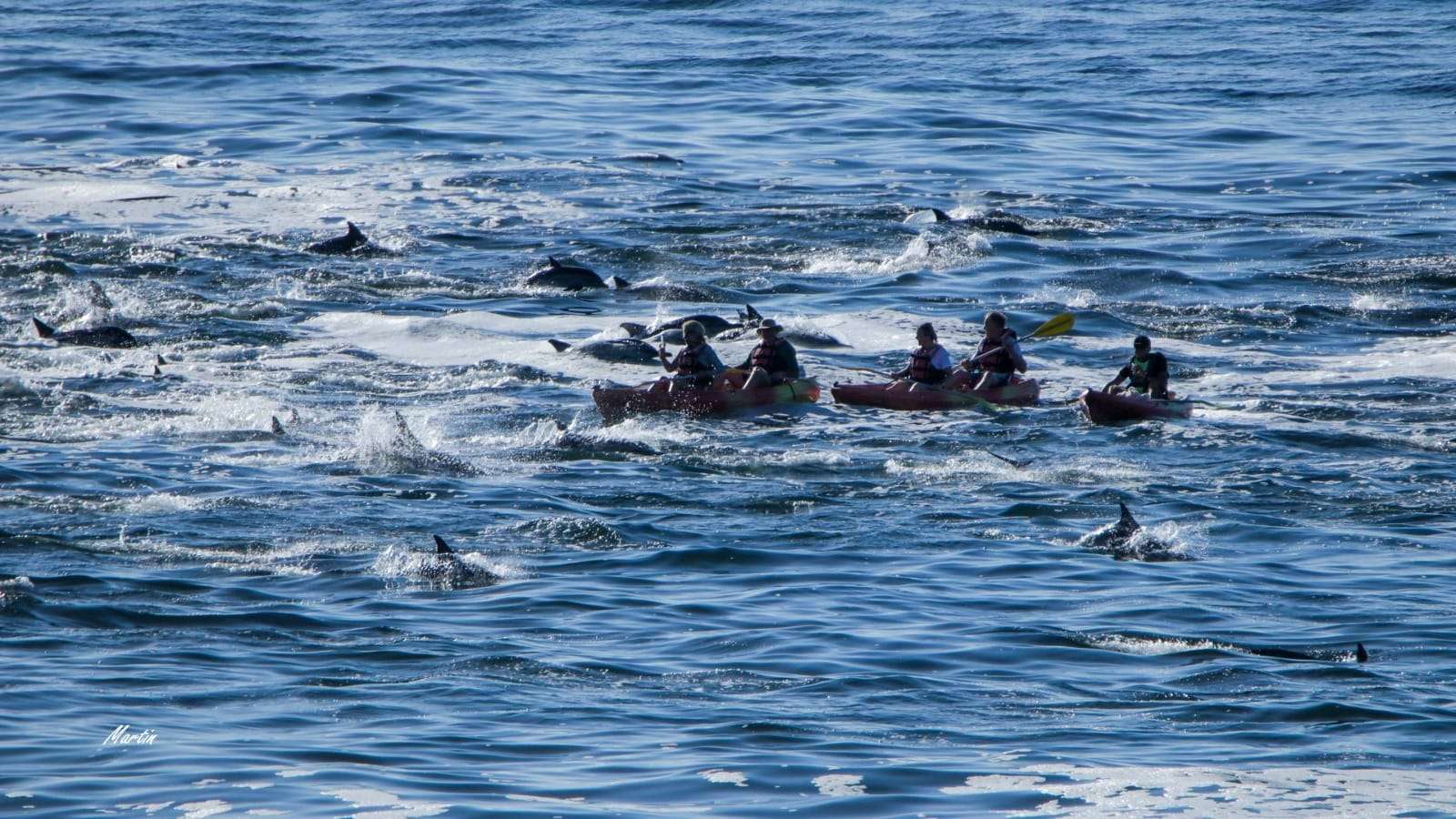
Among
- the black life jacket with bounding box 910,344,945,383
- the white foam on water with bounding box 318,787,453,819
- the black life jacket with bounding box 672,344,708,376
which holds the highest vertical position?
the white foam on water with bounding box 318,787,453,819

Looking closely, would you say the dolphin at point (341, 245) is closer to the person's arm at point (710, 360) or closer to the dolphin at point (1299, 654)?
the person's arm at point (710, 360)

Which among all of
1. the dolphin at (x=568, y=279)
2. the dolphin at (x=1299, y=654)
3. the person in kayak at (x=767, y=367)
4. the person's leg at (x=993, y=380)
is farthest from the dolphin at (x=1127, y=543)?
the dolphin at (x=568, y=279)

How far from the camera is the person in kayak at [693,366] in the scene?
2152 cm

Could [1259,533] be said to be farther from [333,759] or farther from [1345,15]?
[1345,15]

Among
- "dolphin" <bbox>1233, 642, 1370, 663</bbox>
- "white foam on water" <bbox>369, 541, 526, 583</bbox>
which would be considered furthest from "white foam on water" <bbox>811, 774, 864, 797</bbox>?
"white foam on water" <bbox>369, 541, 526, 583</bbox>

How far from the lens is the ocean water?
1058cm

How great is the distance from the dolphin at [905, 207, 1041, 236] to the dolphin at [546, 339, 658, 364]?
10.4 m

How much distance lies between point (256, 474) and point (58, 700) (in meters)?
7.03

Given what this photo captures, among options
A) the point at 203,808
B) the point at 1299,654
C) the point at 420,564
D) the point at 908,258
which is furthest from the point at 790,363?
the point at 203,808

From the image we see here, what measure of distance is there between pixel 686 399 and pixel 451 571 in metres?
7.25

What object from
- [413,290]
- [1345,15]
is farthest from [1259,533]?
[1345,15]

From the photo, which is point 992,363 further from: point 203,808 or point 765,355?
point 203,808

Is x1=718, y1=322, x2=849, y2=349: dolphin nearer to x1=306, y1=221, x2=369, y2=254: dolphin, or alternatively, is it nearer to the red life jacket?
the red life jacket

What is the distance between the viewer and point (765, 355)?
72.3 feet
